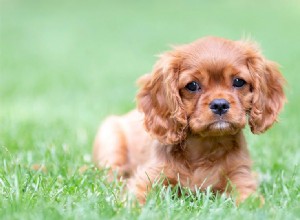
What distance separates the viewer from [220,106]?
15.6 feet

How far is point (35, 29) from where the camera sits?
20.5m

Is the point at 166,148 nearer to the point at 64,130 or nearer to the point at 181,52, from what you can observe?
the point at 181,52

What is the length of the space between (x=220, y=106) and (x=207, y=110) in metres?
0.11

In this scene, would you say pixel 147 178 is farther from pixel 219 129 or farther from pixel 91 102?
pixel 91 102

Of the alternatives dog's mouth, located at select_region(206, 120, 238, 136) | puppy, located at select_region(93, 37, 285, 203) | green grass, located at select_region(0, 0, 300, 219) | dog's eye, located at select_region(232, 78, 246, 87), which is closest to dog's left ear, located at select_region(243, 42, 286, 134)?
puppy, located at select_region(93, 37, 285, 203)

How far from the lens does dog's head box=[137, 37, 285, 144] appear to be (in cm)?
486

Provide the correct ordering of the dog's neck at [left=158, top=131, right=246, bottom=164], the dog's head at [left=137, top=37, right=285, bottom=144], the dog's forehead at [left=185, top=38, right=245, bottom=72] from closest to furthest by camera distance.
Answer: the dog's head at [left=137, top=37, right=285, bottom=144] < the dog's forehead at [left=185, top=38, right=245, bottom=72] < the dog's neck at [left=158, top=131, right=246, bottom=164]

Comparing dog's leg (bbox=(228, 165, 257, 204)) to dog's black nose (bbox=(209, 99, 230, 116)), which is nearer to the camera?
dog's black nose (bbox=(209, 99, 230, 116))

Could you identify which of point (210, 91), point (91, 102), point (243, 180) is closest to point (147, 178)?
point (243, 180)

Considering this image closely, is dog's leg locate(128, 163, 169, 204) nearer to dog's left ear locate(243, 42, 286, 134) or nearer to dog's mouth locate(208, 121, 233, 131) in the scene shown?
dog's mouth locate(208, 121, 233, 131)

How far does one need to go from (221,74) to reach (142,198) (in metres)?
1.09

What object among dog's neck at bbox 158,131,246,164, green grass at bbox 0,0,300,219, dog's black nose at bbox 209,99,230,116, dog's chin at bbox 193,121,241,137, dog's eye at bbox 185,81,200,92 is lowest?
green grass at bbox 0,0,300,219

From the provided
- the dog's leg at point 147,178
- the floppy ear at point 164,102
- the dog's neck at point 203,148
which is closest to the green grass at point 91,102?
the dog's leg at point 147,178

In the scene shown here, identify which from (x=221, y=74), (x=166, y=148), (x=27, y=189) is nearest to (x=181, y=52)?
(x=221, y=74)
